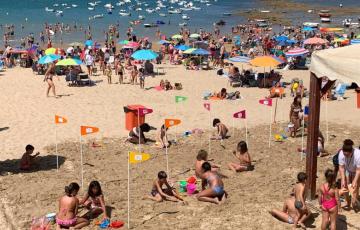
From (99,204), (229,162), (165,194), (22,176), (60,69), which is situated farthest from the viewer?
(60,69)

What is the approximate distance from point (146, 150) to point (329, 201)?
5.97 meters

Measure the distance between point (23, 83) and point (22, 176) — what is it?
1202 cm

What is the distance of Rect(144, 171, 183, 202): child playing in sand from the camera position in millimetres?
8953

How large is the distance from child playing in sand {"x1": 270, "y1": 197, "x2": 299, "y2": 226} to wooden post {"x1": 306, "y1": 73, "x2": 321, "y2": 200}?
85 cm

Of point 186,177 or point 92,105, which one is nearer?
point 186,177

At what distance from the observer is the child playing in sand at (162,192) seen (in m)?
8.95

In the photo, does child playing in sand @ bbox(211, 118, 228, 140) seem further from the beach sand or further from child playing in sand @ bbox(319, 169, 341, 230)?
child playing in sand @ bbox(319, 169, 341, 230)

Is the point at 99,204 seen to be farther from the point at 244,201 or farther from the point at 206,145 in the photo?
the point at 206,145

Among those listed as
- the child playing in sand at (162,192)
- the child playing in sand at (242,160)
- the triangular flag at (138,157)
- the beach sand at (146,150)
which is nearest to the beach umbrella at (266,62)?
the beach sand at (146,150)

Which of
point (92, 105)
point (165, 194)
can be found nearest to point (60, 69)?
point (92, 105)

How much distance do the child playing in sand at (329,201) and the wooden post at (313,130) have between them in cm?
115

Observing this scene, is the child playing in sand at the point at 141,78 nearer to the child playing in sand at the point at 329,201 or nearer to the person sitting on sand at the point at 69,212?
the person sitting on sand at the point at 69,212

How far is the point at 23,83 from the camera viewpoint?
71.1 feet

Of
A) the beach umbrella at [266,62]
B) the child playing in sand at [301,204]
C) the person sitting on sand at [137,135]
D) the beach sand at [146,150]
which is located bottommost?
the beach sand at [146,150]
